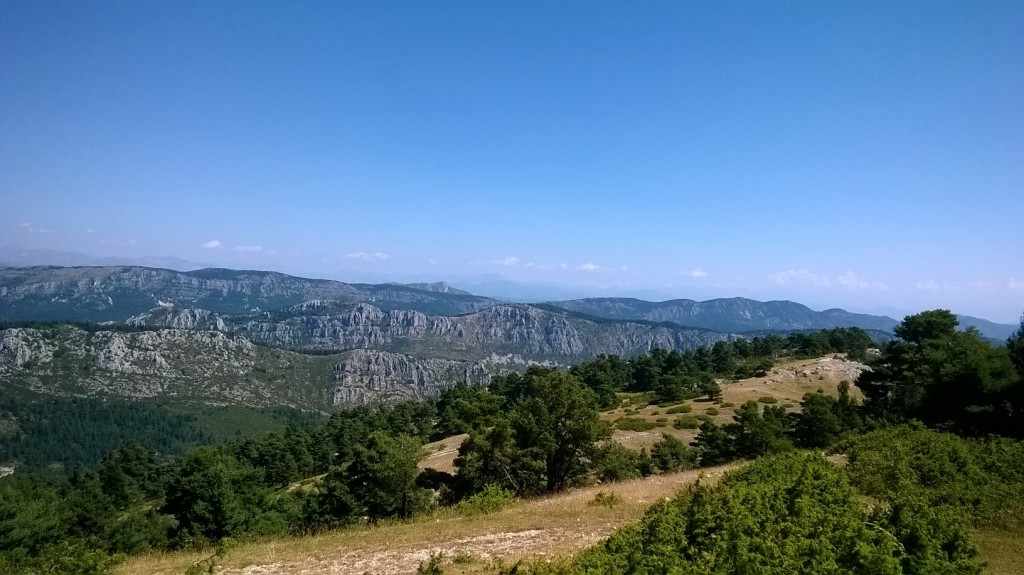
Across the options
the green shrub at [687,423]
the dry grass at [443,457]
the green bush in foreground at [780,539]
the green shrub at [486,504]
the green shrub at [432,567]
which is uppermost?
the green bush in foreground at [780,539]

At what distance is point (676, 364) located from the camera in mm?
110875

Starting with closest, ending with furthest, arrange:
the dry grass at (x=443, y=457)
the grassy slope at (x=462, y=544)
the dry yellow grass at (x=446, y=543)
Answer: the grassy slope at (x=462, y=544), the dry yellow grass at (x=446, y=543), the dry grass at (x=443, y=457)

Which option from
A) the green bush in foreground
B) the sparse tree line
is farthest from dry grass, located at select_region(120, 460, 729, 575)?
the green bush in foreground

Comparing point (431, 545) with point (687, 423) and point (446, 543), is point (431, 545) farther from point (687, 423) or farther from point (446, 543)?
point (687, 423)

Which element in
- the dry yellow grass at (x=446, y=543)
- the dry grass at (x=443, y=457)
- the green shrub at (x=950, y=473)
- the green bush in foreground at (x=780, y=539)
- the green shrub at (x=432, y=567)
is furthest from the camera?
the dry grass at (x=443, y=457)

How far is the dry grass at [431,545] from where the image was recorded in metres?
15.6

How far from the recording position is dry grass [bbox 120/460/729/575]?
1559 cm

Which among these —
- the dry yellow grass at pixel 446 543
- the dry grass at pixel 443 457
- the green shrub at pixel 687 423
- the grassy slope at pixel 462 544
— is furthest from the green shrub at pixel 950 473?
the green shrub at pixel 687 423

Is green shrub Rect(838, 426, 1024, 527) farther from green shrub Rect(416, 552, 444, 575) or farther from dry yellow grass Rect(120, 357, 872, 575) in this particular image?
green shrub Rect(416, 552, 444, 575)

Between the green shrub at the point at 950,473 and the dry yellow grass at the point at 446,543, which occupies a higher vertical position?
the green shrub at the point at 950,473

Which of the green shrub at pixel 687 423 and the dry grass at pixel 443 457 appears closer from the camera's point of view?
the dry grass at pixel 443 457

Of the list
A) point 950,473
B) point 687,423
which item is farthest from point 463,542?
point 687,423

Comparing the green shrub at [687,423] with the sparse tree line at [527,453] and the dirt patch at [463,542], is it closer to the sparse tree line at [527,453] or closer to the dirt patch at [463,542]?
the sparse tree line at [527,453]

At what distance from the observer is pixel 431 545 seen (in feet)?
56.3
